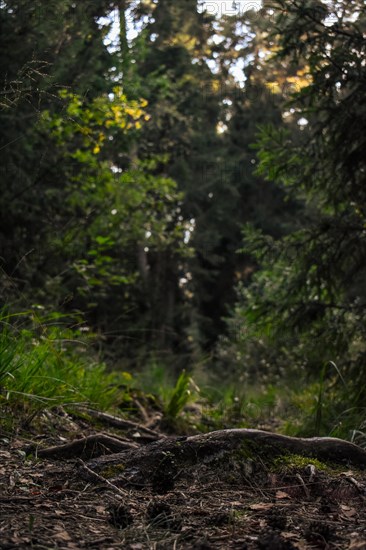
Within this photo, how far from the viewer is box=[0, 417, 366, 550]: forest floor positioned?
92.4 inches

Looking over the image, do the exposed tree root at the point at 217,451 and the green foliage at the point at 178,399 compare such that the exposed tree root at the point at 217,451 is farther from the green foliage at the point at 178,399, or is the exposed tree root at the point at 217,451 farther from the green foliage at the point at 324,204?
the green foliage at the point at 178,399

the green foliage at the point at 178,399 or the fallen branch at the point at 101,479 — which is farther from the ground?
the fallen branch at the point at 101,479

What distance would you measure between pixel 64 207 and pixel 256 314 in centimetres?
579

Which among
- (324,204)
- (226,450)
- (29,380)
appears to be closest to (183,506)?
(226,450)

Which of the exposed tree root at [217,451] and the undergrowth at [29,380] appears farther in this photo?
the undergrowth at [29,380]

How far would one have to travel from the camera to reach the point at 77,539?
2.33 m

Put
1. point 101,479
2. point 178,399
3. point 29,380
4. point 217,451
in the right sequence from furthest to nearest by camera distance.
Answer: point 178,399 < point 29,380 < point 217,451 < point 101,479

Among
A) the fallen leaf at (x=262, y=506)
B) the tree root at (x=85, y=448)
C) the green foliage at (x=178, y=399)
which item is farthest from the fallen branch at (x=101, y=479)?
the green foliage at (x=178, y=399)

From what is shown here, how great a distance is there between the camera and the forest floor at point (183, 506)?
2348 mm

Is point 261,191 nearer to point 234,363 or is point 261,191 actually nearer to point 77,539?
point 234,363

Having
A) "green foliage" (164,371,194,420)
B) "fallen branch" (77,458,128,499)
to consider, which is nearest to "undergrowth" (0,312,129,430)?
"fallen branch" (77,458,128,499)

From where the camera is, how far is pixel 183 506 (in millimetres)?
2814

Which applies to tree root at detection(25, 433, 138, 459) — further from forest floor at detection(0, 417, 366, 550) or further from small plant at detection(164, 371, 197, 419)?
small plant at detection(164, 371, 197, 419)

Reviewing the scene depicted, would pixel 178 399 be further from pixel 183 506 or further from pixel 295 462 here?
pixel 183 506
